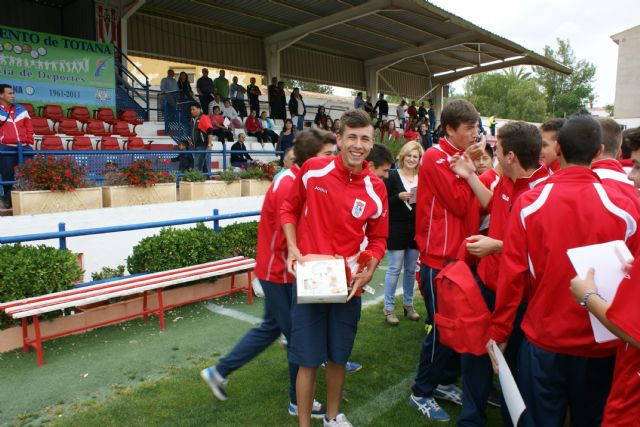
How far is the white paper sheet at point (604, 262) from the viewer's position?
1.87 meters

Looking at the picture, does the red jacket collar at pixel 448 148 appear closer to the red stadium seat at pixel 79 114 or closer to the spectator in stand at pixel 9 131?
the spectator in stand at pixel 9 131

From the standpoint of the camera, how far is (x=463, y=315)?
2.66 meters

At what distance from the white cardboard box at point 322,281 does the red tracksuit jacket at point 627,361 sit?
1220 mm

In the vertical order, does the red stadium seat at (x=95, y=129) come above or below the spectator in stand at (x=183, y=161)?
above

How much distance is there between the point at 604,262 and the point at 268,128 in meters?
15.5

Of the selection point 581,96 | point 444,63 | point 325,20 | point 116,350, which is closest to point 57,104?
point 325,20

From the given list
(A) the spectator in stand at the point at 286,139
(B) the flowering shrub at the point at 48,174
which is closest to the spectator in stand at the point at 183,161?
(B) the flowering shrub at the point at 48,174

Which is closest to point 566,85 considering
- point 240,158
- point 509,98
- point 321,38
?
point 509,98

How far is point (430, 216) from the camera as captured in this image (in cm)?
326

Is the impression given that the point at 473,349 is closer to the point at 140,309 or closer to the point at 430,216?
the point at 430,216

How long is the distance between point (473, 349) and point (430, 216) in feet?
3.11

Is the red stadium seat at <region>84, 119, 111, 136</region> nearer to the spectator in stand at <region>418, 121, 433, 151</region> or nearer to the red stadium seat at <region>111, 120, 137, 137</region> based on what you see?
the red stadium seat at <region>111, 120, 137, 137</region>

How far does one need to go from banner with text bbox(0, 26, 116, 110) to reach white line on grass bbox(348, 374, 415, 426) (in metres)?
12.8

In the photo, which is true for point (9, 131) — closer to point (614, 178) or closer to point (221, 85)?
point (614, 178)
